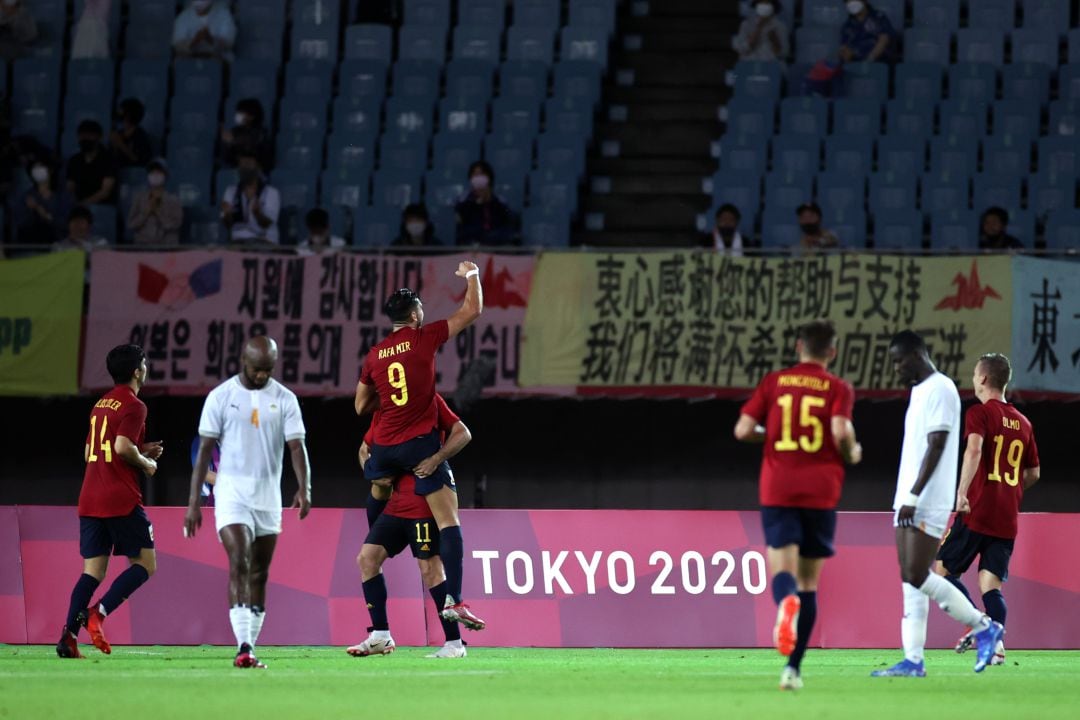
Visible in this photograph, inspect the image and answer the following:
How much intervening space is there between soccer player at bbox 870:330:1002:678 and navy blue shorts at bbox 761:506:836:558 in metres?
1.28

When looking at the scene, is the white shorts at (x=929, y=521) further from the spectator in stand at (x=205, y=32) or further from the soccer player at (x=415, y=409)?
the spectator in stand at (x=205, y=32)

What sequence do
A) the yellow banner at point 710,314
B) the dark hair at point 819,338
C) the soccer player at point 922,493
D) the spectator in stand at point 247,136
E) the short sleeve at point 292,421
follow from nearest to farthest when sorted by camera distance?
the dark hair at point 819,338 → the soccer player at point 922,493 → the short sleeve at point 292,421 → the yellow banner at point 710,314 → the spectator in stand at point 247,136

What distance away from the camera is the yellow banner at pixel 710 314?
1923 cm

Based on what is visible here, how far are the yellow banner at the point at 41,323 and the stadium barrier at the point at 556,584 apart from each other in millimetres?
4311

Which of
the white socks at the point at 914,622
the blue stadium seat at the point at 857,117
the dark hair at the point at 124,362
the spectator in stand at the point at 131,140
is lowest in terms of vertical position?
the white socks at the point at 914,622

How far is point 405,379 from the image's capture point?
41.3 feet

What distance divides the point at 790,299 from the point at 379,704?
1110cm

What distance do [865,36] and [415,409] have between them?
12002mm

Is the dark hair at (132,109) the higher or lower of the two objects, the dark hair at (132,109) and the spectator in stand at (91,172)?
the higher

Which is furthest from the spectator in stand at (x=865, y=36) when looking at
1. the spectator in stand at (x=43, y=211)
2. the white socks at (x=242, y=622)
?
the white socks at (x=242, y=622)

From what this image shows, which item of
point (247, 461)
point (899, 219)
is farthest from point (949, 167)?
point (247, 461)

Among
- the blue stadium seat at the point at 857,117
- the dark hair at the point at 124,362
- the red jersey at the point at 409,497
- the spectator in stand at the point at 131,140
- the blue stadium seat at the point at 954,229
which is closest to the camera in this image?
the red jersey at the point at 409,497

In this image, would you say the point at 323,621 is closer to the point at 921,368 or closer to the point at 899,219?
the point at 921,368

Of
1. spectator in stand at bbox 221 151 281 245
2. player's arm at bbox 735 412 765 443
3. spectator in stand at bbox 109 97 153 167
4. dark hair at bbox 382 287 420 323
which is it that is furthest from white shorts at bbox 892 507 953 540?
spectator in stand at bbox 109 97 153 167
